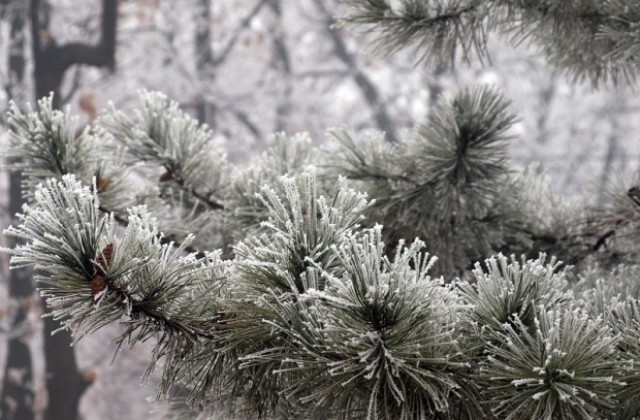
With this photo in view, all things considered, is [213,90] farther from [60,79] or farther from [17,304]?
[17,304]

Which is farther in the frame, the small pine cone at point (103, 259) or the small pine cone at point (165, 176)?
the small pine cone at point (165, 176)

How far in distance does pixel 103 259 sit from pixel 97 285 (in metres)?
0.04

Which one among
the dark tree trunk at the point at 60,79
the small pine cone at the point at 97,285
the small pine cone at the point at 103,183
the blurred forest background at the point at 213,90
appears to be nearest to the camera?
the small pine cone at the point at 97,285

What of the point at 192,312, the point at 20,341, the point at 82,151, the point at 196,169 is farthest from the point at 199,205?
the point at 20,341

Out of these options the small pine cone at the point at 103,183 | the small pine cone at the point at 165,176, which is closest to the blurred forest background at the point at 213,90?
the small pine cone at the point at 165,176

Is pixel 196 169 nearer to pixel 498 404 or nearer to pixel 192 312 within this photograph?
pixel 192 312

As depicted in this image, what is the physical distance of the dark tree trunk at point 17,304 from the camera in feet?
17.1

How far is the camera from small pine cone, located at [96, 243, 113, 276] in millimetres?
942

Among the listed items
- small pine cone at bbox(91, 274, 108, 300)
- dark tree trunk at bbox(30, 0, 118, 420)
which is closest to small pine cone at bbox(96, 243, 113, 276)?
small pine cone at bbox(91, 274, 108, 300)

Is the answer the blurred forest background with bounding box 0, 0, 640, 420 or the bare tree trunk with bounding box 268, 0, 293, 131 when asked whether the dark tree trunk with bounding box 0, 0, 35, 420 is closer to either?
the blurred forest background with bounding box 0, 0, 640, 420

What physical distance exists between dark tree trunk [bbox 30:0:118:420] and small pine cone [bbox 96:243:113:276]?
4192 mm

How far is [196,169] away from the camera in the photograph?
1.67m

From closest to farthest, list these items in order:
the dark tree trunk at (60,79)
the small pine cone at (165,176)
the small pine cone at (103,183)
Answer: the small pine cone at (103,183) → the small pine cone at (165,176) → the dark tree trunk at (60,79)

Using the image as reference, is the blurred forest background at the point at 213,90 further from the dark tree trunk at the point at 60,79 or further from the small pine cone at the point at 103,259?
the small pine cone at the point at 103,259
